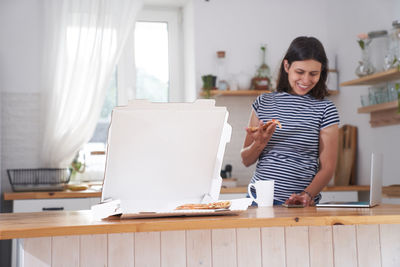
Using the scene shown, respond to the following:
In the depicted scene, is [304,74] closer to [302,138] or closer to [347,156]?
[302,138]

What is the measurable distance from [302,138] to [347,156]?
204cm

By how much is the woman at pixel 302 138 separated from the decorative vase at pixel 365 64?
1519 millimetres

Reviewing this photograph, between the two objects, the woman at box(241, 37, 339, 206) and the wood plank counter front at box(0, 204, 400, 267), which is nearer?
the wood plank counter front at box(0, 204, 400, 267)

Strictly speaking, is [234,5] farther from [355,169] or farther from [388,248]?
[388,248]

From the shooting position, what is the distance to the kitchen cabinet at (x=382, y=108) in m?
3.34

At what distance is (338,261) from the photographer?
5.14 ft

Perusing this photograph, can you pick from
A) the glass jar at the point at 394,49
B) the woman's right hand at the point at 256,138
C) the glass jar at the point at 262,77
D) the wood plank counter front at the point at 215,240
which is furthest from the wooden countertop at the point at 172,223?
the glass jar at the point at 262,77

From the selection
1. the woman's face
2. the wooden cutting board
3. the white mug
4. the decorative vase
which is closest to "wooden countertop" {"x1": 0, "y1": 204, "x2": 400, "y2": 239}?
the white mug

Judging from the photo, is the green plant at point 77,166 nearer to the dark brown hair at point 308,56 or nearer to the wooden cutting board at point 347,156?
the wooden cutting board at point 347,156

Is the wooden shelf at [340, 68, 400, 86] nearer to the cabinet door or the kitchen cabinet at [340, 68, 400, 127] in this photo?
Result: the kitchen cabinet at [340, 68, 400, 127]

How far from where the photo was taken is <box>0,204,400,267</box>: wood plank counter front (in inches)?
51.4

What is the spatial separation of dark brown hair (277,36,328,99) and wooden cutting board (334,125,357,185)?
6.15ft

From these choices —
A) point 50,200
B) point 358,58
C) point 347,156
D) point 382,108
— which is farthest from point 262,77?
point 50,200

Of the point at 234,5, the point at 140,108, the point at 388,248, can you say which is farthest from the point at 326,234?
the point at 234,5
